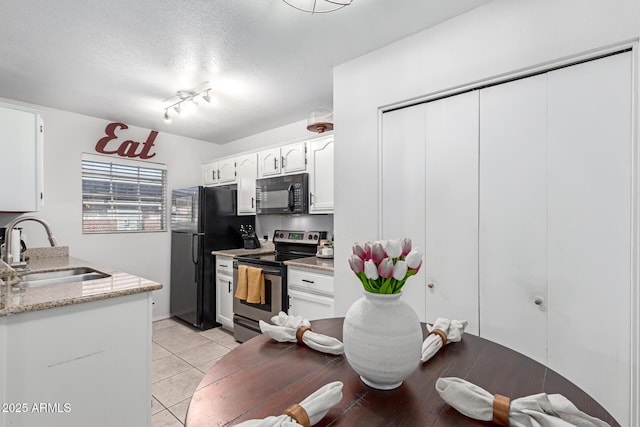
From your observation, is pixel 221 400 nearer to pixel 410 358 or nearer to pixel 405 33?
pixel 410 358

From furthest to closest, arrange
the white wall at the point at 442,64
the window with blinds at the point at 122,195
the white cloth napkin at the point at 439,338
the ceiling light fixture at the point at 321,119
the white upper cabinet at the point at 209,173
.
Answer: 1. the white upper cabinet at the point at 209,173
2. the window with blinds at the point at 122,195
3. the ceiling light fixture at the point at 321,119
4. the white wall at the point at 442,64
5. the white cloth napkin at the point at 439,338

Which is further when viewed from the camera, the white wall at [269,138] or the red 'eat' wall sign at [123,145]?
the white wall at [269,138]

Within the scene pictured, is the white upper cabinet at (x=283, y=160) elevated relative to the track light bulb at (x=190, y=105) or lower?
lower

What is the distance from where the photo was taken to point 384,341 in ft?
2.69

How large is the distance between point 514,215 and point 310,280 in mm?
1610

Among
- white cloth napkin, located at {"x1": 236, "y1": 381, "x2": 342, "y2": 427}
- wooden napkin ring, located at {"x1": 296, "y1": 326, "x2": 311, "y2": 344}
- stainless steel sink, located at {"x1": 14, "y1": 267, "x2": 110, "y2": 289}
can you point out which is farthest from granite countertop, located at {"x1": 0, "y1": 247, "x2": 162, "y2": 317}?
white cloth napkin, located at {"x1": 236, "y1": 381, "x2": 342, "y2": 427}

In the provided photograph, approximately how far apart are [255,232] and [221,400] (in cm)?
330

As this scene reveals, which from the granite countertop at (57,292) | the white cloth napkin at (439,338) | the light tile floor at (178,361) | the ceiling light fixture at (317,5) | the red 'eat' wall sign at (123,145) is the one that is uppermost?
the ceiling light fixture at (317,5)

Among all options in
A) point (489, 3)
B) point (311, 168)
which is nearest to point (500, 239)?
point (489, 3)

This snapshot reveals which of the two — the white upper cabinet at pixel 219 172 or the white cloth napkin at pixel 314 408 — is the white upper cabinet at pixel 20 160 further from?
the white cloth napkin at pixel 314 408

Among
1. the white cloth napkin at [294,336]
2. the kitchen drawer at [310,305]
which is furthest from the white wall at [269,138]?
the white cloth napkin at [294,336]

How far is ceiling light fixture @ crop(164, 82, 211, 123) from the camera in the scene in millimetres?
2713

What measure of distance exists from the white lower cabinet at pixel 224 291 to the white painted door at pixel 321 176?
Answer: 4.07 feet

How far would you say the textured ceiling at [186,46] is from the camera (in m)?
1.68
